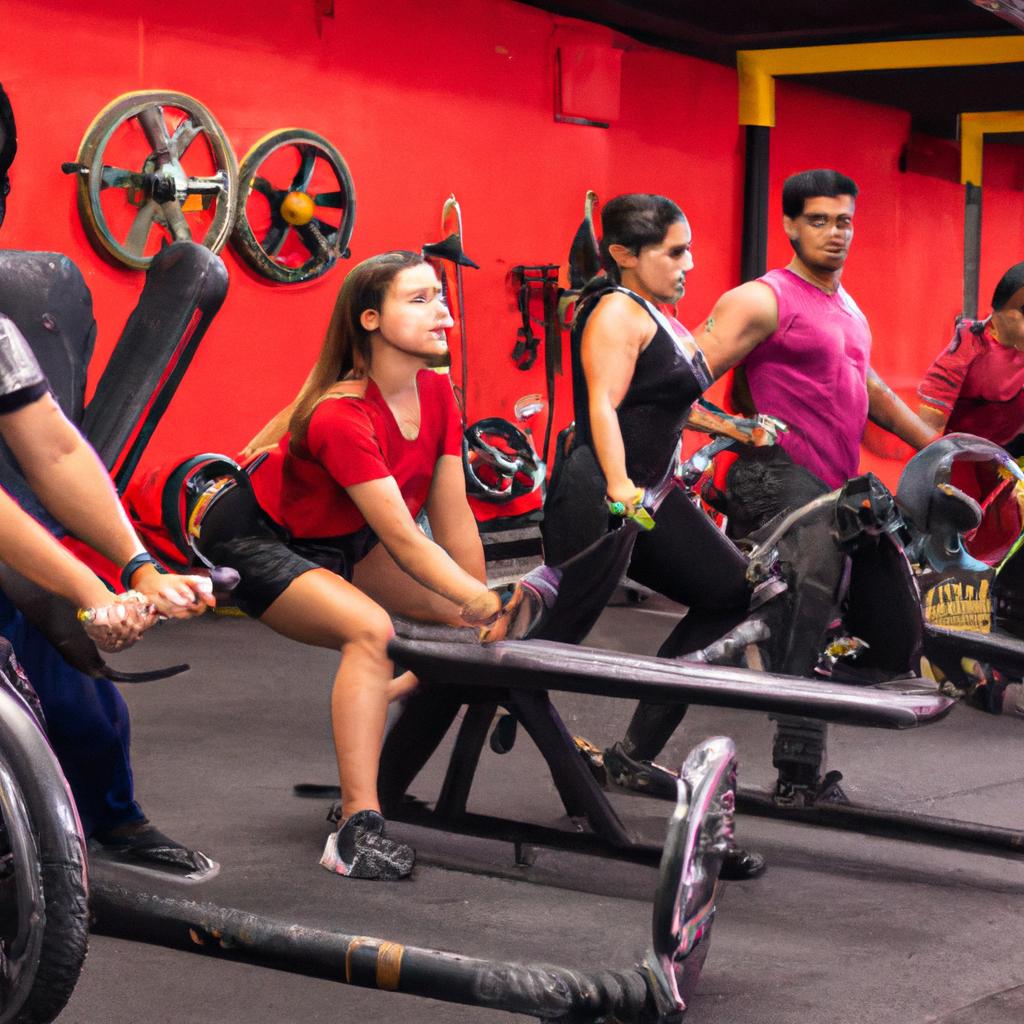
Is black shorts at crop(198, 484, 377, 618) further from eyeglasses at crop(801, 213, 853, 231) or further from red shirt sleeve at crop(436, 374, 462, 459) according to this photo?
eyeglasses at crop(801, 213, 853, 231)

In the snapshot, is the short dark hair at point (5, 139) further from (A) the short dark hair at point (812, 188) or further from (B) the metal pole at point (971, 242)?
(B) the metal pole at point (971, 242)

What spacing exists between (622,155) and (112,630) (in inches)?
270

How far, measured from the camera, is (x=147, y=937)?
7.31 feet

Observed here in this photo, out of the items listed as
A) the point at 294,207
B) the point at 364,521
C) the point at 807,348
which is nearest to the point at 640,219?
the point at 807,348

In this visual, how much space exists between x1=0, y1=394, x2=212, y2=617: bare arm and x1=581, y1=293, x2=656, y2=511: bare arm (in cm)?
147

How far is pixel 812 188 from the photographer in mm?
4039

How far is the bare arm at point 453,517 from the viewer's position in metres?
3.36

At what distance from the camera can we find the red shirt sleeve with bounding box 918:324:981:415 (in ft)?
14.6

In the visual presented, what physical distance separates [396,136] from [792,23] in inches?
97.2

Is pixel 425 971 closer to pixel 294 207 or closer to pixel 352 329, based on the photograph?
pixel 352 329

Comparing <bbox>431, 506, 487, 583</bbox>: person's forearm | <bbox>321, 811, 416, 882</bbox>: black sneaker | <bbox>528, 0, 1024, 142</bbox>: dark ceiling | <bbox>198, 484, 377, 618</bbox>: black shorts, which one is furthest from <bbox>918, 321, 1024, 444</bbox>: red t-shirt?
<bbox>528, 0, 1024, 142</bbox>: dark ceiling

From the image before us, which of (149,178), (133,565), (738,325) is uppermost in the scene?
(149,178)

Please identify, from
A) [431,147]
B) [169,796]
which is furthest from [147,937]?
[431,147]

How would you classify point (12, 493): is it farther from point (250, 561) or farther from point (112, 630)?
point (250, 561)
